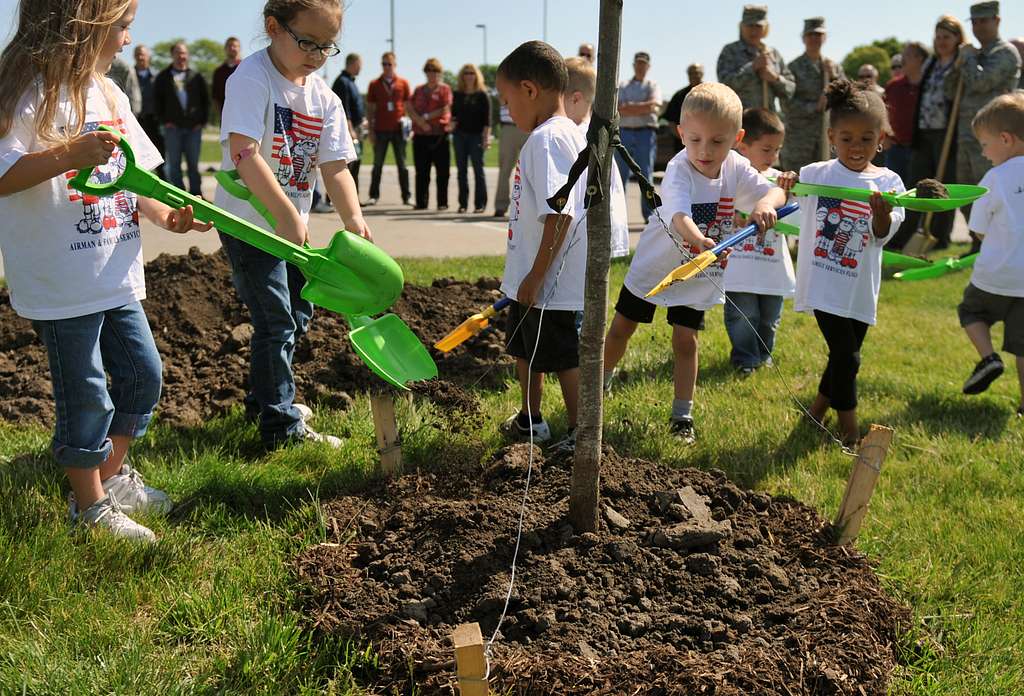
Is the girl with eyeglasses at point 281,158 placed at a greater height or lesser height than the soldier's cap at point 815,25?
lesser

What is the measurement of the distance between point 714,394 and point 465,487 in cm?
200

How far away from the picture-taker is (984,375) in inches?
186

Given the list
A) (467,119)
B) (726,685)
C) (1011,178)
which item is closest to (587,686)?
(726,685)

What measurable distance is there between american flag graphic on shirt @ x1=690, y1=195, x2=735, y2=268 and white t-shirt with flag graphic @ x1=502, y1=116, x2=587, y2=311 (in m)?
0.70

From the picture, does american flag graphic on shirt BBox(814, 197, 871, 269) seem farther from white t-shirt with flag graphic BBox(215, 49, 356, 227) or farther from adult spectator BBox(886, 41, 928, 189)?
adult spectator BBox(886, 41, 928, 189)

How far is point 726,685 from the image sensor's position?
2322 millimetres

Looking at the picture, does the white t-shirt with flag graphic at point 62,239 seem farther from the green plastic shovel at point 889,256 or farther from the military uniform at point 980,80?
the military uniform at point 980,80

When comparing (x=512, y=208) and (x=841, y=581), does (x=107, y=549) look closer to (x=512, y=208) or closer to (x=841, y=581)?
(x=512, y=208)

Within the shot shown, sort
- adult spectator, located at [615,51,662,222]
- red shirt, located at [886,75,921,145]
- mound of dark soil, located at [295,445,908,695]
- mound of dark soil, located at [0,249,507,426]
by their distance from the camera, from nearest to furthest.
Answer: mound of dark soil, located at [295,445,908,695]
mound of dark soil, located at [0,249,507,426]
red shirt, located at [886,75,921,145]
adult spectator, located at [615,51,662,222]

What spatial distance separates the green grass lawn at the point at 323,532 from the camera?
2482 millimetres

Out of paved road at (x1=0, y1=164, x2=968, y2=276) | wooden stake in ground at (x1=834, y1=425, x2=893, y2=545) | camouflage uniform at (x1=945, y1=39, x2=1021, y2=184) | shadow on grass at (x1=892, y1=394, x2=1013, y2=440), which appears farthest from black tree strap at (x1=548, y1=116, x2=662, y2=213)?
camouflage uniform at (x1=945, y1=39, x2=1021, y2=184)

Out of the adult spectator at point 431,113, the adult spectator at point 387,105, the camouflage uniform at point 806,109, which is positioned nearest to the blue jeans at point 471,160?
the adult spectator at point 431,113

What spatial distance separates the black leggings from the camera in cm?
427

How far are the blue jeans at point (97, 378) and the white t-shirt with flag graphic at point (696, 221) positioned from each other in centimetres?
220
